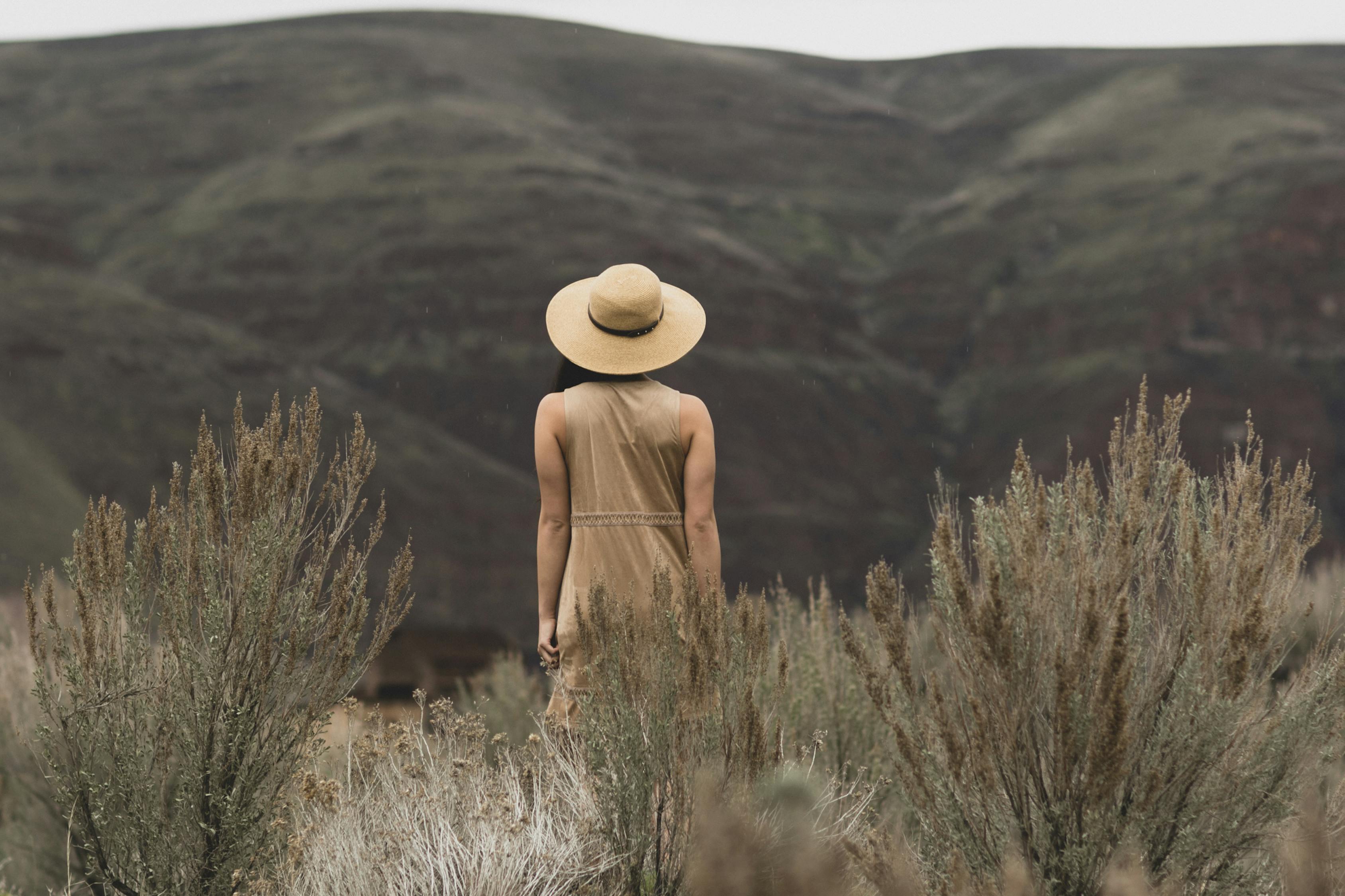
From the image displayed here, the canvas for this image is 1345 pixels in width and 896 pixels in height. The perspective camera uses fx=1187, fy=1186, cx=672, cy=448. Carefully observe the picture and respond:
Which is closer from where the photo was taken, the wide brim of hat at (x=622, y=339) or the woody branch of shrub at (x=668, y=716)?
the woody branch of shrub at (x=668, y=716)

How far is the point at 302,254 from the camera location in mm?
48062

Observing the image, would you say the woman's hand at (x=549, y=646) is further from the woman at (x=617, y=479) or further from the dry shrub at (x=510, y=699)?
the dry shrub at (x=510, y=699)

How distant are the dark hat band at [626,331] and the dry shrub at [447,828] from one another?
48.0 inches

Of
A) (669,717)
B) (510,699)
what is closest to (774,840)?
(669,717)

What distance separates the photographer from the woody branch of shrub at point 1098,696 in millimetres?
2754

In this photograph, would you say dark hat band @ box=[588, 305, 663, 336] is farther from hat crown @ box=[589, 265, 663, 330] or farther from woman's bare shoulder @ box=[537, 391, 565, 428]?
woman's bare shoulder @ box=[537, 391, 565, 428]

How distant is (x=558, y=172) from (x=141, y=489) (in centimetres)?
2936

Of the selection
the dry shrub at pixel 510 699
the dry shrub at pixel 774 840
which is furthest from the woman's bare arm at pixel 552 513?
the dry shrub at pixel 510 699

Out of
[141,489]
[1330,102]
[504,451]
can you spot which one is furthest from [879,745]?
[1330,102]

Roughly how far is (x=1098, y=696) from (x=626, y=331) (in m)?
1.71

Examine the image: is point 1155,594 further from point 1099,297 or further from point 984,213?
point 984,213

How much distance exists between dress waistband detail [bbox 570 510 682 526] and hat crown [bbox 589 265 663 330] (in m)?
0.57

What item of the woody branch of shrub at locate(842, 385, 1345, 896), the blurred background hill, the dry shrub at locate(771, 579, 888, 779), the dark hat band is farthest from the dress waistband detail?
the blurred background hill

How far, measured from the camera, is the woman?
348 cm
